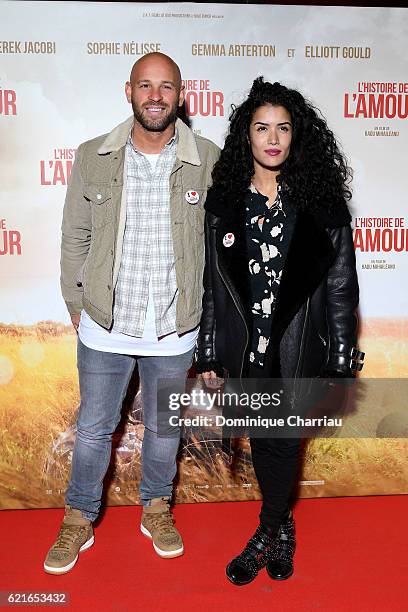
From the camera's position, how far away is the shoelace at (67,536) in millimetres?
2713

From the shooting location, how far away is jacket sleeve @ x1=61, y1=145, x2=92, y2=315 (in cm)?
267

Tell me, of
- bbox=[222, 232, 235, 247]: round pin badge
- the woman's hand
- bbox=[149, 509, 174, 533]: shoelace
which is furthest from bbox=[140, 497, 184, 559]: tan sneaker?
bbox=[222, 232, 235, 247]: round pin badge

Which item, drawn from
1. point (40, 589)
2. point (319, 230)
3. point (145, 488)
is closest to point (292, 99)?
point (319, 230)

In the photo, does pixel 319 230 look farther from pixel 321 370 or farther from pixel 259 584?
pixel 259 584

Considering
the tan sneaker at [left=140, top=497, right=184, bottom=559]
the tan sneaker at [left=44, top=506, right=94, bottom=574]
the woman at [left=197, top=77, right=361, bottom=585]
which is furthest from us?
the tan sneaker at [left=140, top=497, right=184, bottom=559]

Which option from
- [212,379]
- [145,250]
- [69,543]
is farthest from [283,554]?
[145,250]

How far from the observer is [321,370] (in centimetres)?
252

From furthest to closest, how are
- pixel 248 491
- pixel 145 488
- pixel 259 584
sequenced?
pixel 248 491 < pixel 145 488 < pixel 259 584

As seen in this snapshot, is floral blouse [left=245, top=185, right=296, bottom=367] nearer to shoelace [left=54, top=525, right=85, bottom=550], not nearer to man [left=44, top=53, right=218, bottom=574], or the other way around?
man [left=44, top=53, right=218, bottom=574]

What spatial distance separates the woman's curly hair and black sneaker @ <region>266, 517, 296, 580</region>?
1244mm

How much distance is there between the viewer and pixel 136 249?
257cm

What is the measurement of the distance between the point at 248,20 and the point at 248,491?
213 cm

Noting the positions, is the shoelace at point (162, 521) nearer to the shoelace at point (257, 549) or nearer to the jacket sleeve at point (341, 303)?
the shoelace at point (257, 549)

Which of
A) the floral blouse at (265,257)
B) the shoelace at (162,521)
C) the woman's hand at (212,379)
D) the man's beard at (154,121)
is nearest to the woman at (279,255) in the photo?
the floral blouse at (265,257)
